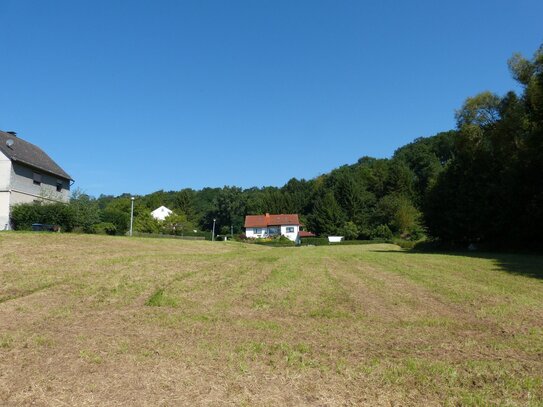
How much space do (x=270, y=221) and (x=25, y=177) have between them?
198 feet

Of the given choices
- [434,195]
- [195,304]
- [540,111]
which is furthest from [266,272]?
[434,195]

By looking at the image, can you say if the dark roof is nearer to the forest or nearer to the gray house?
the gray house

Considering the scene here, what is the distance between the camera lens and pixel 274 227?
8994cm

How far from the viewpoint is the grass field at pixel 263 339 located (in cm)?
434

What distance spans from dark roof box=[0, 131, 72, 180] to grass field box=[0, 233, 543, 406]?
2350cm

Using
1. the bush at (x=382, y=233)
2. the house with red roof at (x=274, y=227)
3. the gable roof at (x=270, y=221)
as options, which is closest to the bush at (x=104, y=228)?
the bush at (x=382, y=233)

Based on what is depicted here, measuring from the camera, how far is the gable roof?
89.6 metres

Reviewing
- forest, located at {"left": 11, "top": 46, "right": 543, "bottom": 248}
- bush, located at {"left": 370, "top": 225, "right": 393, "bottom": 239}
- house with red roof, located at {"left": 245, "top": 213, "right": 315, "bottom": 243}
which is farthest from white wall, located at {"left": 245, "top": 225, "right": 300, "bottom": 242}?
forest, located at {"left": 11, "top": 46, "right": 543, "bottom": 248}

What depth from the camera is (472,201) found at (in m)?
32.8

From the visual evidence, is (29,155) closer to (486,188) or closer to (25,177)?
(25,177)

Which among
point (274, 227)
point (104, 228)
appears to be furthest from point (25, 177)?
point (274, 227)

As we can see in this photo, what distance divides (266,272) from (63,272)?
6.07 metres

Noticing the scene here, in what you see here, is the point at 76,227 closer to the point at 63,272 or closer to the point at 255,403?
the point at 63,272

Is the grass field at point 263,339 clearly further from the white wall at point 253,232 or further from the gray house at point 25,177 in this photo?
the white wall at point 253,232
